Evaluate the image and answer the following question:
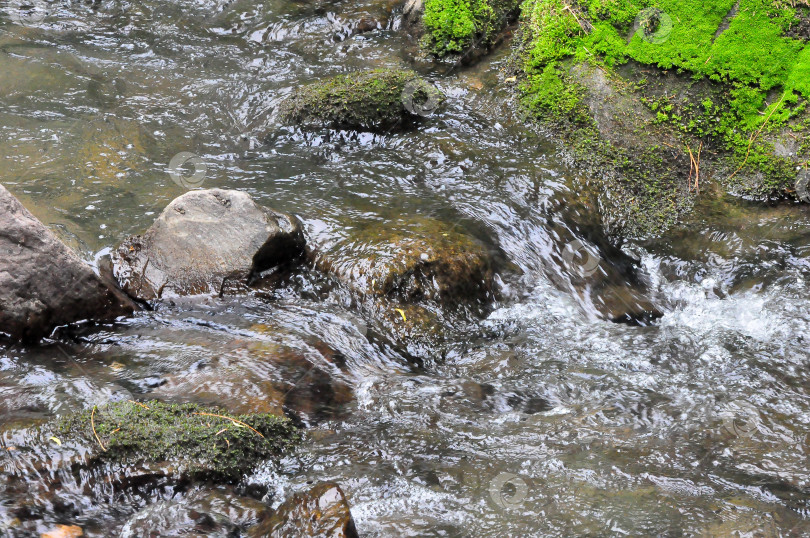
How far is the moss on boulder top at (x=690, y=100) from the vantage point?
23.2 feet

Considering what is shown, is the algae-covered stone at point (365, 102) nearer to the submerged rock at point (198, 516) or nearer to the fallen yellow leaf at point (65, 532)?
the submerged rock at point (198, 516)

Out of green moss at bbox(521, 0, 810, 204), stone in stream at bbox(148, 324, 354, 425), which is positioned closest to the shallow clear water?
stone in stream at bbox(148, 324, 354, 425)

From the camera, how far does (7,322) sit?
15.1ft

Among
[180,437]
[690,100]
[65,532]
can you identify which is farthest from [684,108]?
[65,532]

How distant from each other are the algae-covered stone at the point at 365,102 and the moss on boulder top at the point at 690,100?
1864mm

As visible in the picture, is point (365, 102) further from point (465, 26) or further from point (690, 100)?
point (690, 100)

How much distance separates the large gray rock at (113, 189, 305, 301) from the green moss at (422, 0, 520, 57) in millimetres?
4949

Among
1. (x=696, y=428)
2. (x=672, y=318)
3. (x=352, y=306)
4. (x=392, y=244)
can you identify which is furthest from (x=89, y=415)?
(x=672, y=318)

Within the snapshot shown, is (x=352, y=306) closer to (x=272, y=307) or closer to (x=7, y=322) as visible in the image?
(x=272, y=307)

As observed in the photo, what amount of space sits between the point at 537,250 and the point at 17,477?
4901 millimetres

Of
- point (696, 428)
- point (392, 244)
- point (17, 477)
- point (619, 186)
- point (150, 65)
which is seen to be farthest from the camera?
point (150, 65)

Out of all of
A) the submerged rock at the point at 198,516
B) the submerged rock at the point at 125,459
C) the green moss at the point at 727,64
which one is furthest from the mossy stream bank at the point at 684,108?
the submerged rock at the point at 198,516

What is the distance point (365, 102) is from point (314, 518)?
6.04 m

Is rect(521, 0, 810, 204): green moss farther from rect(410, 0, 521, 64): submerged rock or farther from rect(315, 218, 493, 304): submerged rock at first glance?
rect(315, 218, 493, 304): submerged rock
